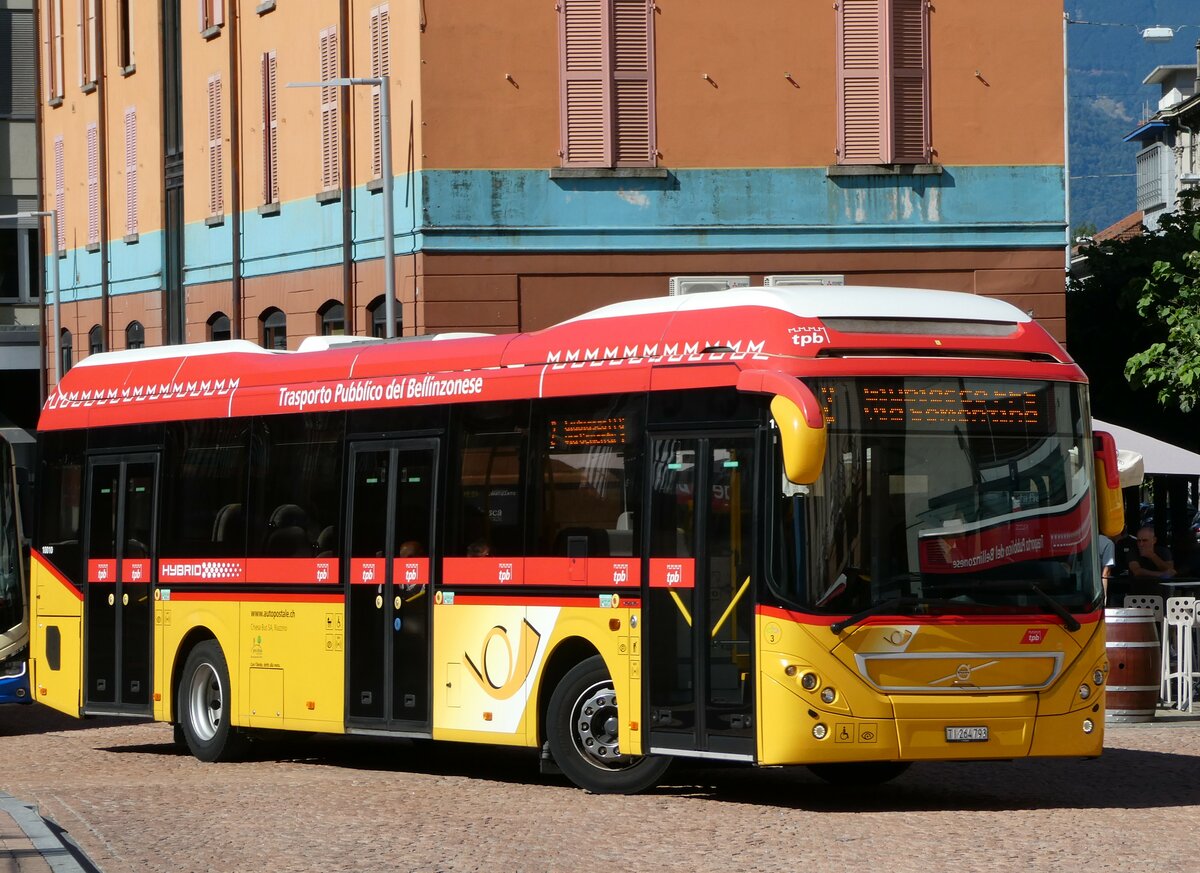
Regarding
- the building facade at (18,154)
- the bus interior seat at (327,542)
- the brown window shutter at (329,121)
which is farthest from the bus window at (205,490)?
the building facade at (18,154)

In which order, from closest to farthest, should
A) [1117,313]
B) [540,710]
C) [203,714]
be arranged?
[540,710] < [203,714] < [1117,313]

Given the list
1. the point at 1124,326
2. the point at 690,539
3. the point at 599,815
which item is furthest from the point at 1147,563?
the point at 1124,326

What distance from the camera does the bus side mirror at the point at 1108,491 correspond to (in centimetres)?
1409

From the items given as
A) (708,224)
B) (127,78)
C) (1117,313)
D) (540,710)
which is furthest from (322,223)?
(540,710)

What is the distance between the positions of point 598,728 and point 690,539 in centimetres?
147

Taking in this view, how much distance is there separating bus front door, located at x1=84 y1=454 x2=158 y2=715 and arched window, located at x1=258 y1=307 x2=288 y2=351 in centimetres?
1670

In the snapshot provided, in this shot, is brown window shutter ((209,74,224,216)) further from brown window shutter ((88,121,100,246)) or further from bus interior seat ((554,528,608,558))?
bus interior seat ((554,528,608,558))

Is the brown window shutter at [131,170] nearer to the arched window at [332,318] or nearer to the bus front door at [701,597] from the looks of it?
the arched window at [332,318]

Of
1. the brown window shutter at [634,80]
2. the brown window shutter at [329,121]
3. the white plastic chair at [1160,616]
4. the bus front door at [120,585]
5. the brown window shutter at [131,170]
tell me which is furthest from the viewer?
the brown window shutter at [131,170]

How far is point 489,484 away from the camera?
15.4 metres

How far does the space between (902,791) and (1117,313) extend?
27.5 metres

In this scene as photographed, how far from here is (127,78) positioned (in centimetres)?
4409

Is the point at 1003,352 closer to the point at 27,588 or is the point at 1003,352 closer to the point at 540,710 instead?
the point at 540,710

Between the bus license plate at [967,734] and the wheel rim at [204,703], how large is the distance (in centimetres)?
664
